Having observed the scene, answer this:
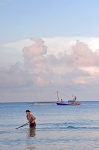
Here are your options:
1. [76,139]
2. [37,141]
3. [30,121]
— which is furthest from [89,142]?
[30,121]

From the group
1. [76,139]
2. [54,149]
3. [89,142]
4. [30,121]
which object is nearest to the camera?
[54,149]

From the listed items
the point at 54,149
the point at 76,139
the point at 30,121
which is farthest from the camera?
the point at 30,121

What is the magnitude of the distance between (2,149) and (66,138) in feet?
26.9

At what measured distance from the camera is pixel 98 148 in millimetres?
27859

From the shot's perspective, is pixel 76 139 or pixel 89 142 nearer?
pixel 89 142

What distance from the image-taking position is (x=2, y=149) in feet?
92.3

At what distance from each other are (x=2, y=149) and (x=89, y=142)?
7.54 metres

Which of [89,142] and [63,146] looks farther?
[89,142]

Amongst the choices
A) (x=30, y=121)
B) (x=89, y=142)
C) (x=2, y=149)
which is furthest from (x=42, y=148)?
(x=30, y=121)

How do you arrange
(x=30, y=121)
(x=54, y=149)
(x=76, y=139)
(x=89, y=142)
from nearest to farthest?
(x=54, y=149)
(x=89, y=142)
(x=76, y=139)
(x=30, y=121)

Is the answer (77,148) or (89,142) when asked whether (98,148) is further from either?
(89,142)

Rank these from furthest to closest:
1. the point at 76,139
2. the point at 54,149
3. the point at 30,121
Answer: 1. the point at 30,121
2. the point at 76,139
3. the point at 54,149

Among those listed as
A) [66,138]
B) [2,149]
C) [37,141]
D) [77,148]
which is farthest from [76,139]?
[2,149]

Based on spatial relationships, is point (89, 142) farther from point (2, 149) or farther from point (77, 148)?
point (2, 149)
